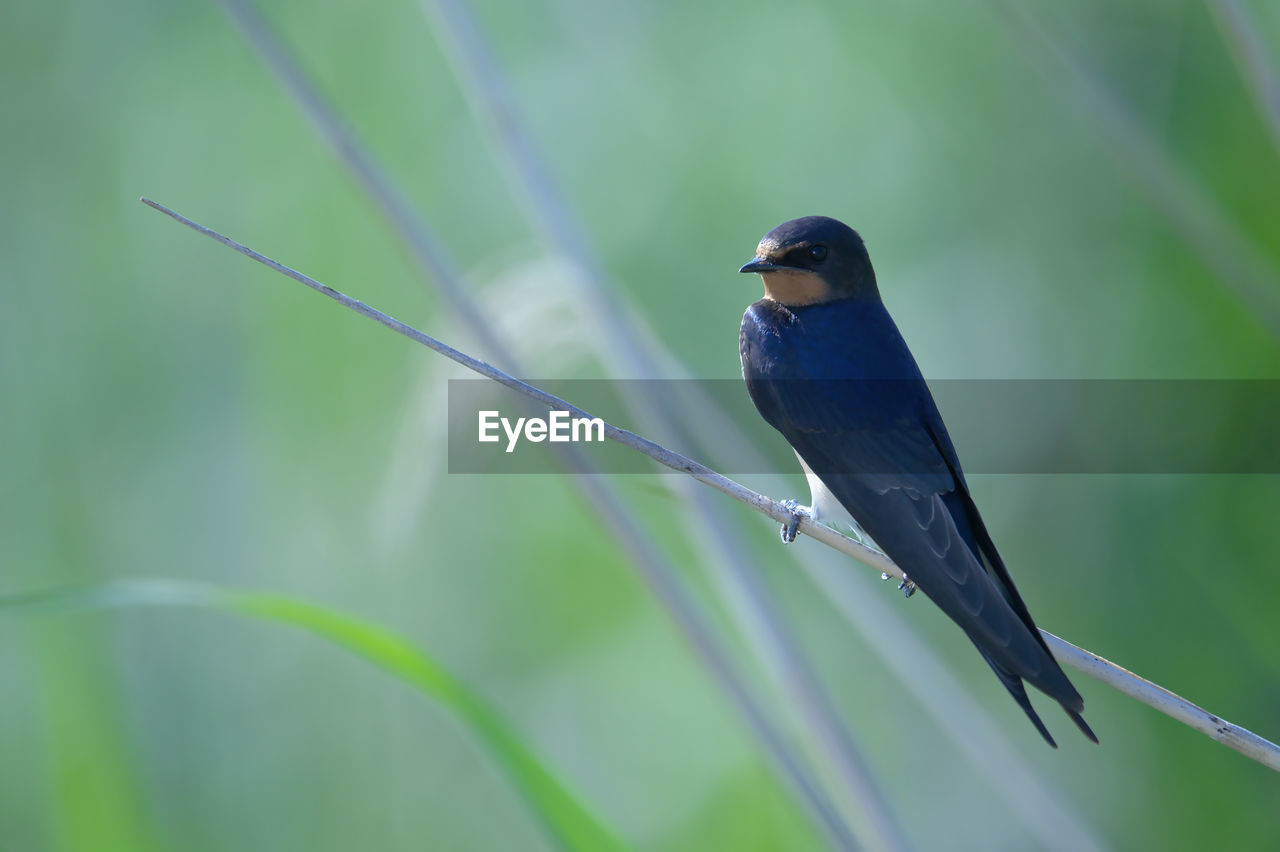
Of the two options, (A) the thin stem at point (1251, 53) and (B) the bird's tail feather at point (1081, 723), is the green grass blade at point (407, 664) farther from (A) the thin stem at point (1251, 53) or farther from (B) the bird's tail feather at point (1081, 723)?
(A) the thin stem at point (1251, 53)

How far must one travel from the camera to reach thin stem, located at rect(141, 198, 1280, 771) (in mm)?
942

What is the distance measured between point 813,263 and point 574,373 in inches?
32.5

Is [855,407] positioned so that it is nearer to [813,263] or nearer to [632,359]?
[813,263]

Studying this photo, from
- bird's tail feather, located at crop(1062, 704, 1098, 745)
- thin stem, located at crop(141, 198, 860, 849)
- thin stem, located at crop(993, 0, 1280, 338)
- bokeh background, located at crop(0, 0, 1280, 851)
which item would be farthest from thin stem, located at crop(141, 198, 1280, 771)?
bokeh background, located at crop(0, 0, 1280, 851)

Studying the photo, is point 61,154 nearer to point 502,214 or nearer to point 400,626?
point 502,214

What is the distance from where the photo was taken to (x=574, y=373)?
206 cm

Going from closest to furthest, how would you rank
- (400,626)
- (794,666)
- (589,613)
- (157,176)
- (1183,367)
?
(794,666)
(1183,367)
(589,613)
(400,626)
(157,176)

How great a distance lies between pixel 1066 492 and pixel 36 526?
7.42 feet

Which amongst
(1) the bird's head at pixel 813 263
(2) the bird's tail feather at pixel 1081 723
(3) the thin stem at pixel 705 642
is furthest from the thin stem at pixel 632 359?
(2) the bird's tail feather at pixel 1081 723

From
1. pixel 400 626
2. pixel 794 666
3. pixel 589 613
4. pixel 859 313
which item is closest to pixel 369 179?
pixel 859 313

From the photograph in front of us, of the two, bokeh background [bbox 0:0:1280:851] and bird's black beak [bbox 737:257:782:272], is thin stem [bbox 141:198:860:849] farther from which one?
bokeh background [bbox 0:0:1280:851]

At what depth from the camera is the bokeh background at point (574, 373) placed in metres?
2.10

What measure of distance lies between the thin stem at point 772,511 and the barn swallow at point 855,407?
0.08m

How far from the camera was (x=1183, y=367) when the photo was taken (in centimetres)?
210
